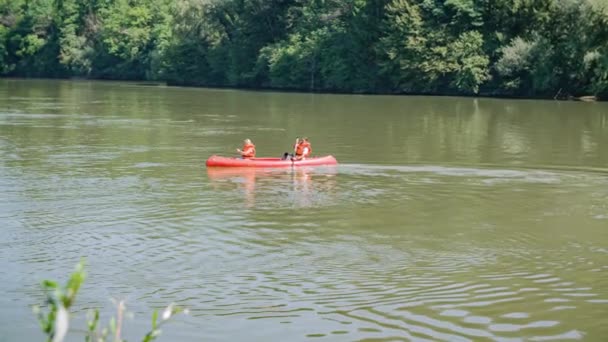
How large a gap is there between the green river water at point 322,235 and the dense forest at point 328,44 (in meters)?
28.8

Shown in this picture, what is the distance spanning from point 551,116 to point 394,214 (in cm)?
3128

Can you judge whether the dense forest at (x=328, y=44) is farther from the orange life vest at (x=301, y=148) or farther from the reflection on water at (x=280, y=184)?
the reflection on water at (x=280, y=184)

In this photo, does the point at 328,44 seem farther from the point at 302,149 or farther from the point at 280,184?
the point at 280,184

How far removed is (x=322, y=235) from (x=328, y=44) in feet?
226

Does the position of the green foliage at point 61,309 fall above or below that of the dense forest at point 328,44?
below

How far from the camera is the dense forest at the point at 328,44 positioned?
65.7 m

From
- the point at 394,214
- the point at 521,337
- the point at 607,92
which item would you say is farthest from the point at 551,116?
the point at 521,337

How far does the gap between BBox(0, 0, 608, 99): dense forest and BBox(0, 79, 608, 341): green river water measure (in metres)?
28.8

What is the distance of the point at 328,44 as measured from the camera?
278 feet

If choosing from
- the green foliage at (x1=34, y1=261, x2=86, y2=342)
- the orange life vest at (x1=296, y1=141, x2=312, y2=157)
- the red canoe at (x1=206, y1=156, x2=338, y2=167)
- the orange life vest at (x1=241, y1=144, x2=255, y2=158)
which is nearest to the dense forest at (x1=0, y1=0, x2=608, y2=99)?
the orange life vest at (x1=296, y1=141, x2=312, y2=157)

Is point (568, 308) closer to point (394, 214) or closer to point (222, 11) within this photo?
point (394, 214)

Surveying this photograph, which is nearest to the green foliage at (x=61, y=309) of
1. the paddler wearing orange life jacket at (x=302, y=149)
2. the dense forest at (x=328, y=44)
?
the paddler wearing orange life jacket at (x=302, y=149)

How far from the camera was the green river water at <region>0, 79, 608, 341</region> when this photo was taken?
11.9 m

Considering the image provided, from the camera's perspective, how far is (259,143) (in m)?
35.2
